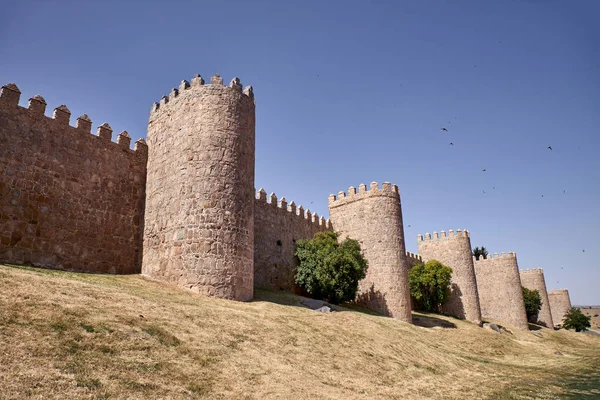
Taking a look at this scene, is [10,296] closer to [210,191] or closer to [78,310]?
[78,310]

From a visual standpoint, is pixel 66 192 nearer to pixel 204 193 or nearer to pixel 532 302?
pixel 204 193

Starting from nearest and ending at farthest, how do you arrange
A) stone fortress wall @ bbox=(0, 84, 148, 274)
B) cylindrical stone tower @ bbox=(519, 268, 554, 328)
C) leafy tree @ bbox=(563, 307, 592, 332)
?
stone fortress wall @ bbox=(0, 84, 148, 274), cylindrical stone tower @ bbox=(519, 268, 554, 328), leafy tree @ bbox=(563, 307, 592, 332)

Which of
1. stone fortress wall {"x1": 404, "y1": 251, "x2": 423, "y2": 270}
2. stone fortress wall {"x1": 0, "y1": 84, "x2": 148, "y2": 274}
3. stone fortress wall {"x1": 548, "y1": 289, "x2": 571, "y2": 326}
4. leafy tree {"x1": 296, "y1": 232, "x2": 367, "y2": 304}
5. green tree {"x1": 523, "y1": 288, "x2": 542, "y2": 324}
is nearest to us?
stone fortress wall {"x1": 0, "y1": 84, "x2": 148, "y2": 274}

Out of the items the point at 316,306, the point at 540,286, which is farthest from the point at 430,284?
the point at 540,286

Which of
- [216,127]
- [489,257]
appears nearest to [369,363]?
[216,127]

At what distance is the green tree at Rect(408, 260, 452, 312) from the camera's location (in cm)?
3403

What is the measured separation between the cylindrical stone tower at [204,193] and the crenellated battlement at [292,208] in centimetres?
754

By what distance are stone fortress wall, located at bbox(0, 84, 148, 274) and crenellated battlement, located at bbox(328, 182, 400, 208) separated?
14754 millimetres

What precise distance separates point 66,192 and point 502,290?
3749cm

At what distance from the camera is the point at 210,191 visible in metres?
14.9

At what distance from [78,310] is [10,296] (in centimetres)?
118

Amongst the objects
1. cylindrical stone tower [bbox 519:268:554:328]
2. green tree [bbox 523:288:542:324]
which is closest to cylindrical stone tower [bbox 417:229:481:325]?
green tree [bbox 523:288:542:324]

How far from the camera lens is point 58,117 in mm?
15617

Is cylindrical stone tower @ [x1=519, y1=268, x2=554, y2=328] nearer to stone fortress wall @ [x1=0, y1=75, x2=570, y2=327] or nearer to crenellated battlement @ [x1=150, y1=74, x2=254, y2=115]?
stone fortress wall @ [x1=0, y1=75, x2=570, y2=327]
